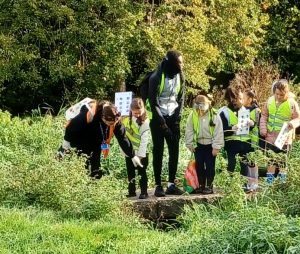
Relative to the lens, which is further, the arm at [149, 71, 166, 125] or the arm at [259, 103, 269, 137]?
the arm at [259, 103, 269, 137]

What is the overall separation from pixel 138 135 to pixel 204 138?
91cm

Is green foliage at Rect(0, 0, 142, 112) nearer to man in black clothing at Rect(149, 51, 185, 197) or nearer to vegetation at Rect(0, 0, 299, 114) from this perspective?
vegetation at Rect(0, 0, 299, 114)

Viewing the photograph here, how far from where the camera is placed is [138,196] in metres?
9.40

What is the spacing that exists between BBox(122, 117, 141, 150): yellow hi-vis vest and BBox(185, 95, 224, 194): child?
712mm

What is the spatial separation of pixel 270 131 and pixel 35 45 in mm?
7786

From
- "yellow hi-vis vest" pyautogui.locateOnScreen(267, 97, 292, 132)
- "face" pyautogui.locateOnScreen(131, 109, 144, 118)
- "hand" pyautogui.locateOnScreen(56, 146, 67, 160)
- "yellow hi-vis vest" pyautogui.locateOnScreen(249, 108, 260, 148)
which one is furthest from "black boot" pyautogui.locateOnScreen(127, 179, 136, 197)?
"yellow hi-vis vest" pyautogui.locateOnScreen(267, 97, 292, 132)

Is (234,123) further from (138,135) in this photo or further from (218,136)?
(138,135)

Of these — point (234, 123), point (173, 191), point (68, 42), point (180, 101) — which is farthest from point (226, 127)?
point (68, 42)

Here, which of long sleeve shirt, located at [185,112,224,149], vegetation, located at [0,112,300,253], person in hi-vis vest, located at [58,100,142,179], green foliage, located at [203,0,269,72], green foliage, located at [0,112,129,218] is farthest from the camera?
green foliage, located at [203,0,269,72]

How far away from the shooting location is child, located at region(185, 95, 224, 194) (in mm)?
9375

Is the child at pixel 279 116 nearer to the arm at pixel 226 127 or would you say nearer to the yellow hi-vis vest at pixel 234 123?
the yellow hi-vis vest at pixel 234 123

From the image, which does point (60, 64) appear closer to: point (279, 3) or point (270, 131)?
point (270, 131)

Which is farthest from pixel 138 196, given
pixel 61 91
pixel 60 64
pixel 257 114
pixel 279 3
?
pixel 279 3

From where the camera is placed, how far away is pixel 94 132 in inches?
349
